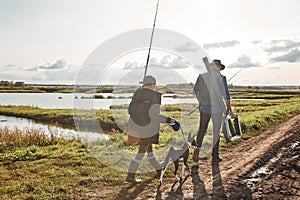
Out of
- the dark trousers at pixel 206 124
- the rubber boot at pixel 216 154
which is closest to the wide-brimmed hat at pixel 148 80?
the dark trousers at pixel 206 124

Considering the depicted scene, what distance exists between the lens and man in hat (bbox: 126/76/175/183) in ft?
21.0

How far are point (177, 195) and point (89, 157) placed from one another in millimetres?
3890

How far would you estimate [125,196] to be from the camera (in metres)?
5.90

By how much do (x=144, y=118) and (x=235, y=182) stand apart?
7.59 feet

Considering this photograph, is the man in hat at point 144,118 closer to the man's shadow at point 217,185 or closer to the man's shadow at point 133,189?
the man's shadow at point 133,189

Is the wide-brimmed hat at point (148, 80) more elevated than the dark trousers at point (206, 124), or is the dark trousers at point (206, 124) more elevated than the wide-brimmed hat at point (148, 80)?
the wide-brimmed hat at point (148, 80)

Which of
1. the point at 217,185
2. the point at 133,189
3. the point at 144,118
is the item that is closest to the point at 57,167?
the point at 133,189

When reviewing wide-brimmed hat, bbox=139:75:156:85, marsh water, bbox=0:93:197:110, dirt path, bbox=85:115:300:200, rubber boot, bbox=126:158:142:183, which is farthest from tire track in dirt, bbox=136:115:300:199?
marsh water, bbox=0:93:197:110

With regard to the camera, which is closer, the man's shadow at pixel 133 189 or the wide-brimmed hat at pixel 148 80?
the man's shadow at pixel 133 189

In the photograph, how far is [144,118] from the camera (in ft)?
21.1

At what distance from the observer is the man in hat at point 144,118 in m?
6.41

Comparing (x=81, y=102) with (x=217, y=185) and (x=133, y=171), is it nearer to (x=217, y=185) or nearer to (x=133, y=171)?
(x=133, y=171)

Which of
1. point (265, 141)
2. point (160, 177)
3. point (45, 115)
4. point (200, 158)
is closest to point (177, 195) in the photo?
point (160, 177)

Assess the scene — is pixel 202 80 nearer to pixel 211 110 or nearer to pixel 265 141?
pixel 211 110
